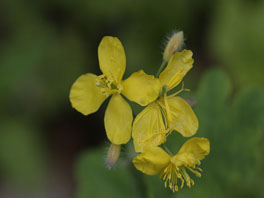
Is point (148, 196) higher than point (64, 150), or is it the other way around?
point (148, 196)

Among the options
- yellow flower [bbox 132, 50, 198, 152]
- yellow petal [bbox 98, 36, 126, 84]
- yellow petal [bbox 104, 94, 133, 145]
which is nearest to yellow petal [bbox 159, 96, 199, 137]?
yellow flower [bbox 132, 50, 198, 152]

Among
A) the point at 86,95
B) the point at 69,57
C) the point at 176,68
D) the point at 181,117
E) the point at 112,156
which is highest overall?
the point at 176,68

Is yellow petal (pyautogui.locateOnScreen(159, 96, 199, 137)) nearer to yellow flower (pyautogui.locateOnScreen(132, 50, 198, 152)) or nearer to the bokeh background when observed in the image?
yellow flower (pyautogui.locateOnScreen(132, 50, 198, 152))

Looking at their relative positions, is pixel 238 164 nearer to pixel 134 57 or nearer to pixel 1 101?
pixel 134 57

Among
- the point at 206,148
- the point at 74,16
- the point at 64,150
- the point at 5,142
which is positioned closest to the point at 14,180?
the point at 5,142

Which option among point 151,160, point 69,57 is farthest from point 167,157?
point 69,57

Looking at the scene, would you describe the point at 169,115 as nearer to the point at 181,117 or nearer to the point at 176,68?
the point at 181,117
